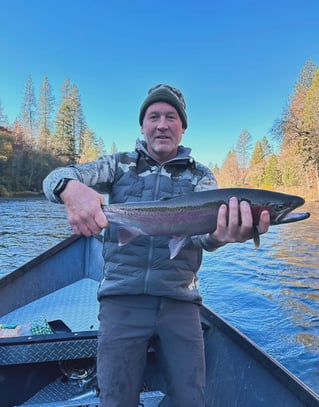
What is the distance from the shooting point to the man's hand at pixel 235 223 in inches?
79.4

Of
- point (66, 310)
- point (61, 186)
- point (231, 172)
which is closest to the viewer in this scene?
point (61, 186)

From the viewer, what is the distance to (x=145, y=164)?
8.23 feet

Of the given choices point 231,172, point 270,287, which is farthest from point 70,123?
point 270,287

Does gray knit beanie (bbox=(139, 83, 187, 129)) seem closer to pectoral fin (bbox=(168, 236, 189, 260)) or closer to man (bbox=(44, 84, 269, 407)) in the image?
man (bbox=(44, 84, 269, 407))

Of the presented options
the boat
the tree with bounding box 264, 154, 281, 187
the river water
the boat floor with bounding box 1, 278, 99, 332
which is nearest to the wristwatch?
the boat

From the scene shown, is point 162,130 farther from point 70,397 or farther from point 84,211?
point 70,397

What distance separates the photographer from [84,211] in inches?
76.8

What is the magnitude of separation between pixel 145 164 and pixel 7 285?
11.6 feet

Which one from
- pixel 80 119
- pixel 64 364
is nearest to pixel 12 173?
pixel 80 119

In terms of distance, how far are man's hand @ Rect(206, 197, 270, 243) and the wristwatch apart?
36.1 inches

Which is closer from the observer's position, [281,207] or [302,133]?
[281,207]

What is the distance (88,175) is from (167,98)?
791 millimetres

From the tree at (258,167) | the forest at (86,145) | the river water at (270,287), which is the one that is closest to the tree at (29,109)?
the forest at (86,145)

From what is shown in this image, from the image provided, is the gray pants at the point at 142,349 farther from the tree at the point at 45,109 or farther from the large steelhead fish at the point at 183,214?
the tree at the point at 45,109
